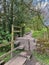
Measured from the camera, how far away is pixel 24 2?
1206cm

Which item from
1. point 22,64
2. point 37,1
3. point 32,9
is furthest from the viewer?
point 37,1

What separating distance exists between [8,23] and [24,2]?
1.59m

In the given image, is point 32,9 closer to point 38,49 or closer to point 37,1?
point 37,1

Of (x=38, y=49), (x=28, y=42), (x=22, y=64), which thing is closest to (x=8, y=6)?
(x=28, y=42)

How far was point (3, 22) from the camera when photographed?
Result: 12367 mm

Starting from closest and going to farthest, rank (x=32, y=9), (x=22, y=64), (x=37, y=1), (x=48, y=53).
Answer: (x=22, y=64) < (x=48, y=53) < (x=32, y=9) < (x=37, y=1)

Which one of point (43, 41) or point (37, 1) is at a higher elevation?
point (37, 1)

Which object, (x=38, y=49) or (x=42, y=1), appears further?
(x=42, y=1)

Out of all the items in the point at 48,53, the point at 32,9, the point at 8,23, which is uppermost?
the point at 32,9

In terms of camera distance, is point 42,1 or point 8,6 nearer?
point 8,6

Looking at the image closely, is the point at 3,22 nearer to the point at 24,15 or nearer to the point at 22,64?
the point at 24,15

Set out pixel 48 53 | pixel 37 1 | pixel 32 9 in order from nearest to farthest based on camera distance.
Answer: pixel 48 53, pixel 32 9, pixel 37 1

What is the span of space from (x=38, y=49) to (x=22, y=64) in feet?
12.4

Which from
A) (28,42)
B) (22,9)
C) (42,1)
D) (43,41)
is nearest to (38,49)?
(43,41)
